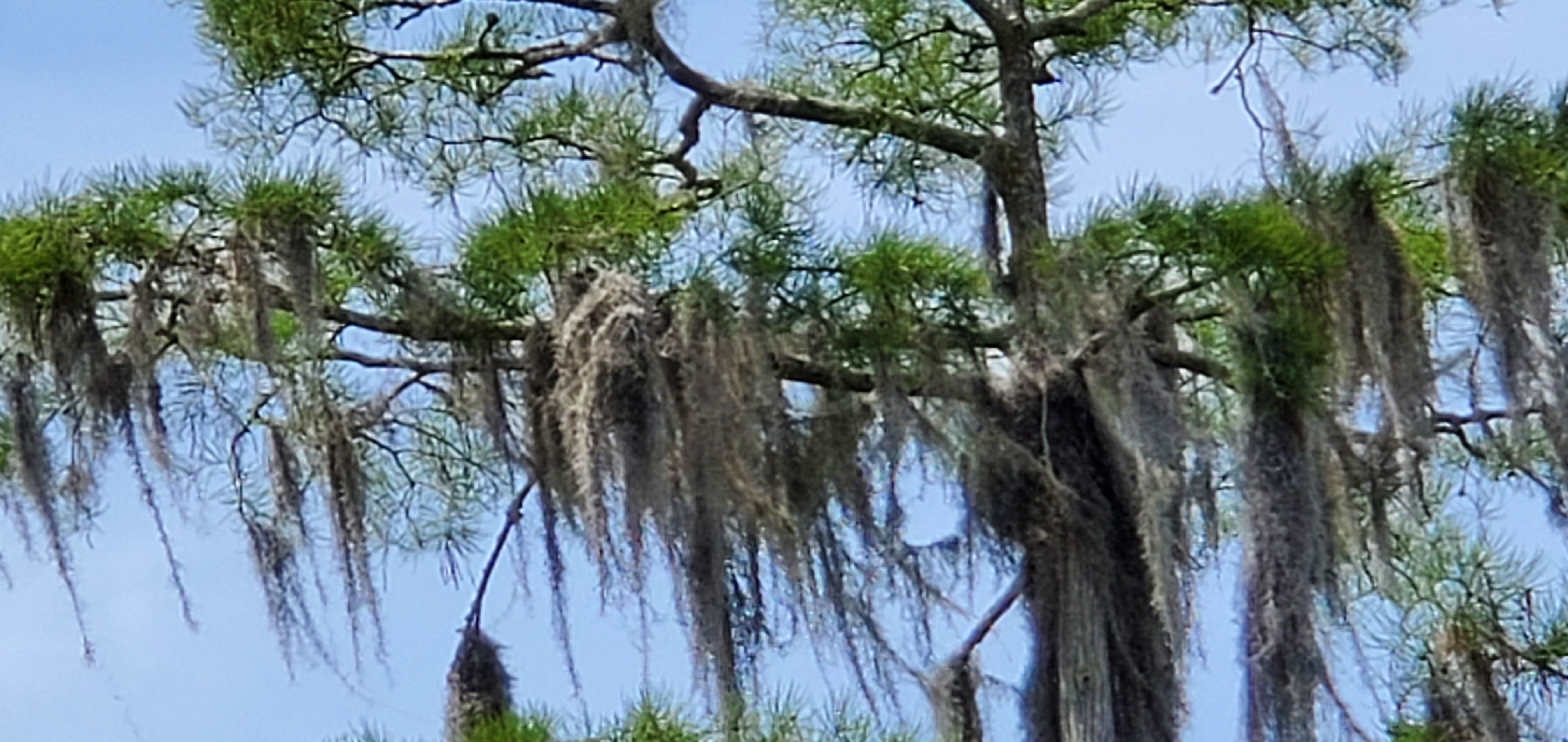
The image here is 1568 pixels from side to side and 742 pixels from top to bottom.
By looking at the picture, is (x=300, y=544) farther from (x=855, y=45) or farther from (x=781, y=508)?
(x=855, y=45)

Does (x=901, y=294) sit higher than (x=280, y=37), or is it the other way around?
(x=280, y=37)

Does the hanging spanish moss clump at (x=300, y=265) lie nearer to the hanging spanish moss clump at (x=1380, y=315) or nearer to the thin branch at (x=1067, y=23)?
the thin branch at (x=1067, y=23)

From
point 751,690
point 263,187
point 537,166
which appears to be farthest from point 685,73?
point 751,690

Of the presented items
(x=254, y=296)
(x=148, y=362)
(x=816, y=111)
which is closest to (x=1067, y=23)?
(x=816, y=111)

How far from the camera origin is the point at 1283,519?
412cm

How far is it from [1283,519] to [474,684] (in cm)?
130

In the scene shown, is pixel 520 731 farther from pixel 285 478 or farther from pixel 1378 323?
pixel 1378 323

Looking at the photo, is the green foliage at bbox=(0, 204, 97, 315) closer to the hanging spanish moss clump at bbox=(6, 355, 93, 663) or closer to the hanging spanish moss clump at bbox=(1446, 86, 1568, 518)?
the hanging spanish moss clump at bbox=(6, 355, 93, 663)

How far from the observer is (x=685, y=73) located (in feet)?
15.6

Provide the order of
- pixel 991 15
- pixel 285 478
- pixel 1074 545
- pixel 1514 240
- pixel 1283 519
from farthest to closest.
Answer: pixel 991 15, pixel 285 478, pixel 1514 240, pixel 1074 545, pixel 1283 519

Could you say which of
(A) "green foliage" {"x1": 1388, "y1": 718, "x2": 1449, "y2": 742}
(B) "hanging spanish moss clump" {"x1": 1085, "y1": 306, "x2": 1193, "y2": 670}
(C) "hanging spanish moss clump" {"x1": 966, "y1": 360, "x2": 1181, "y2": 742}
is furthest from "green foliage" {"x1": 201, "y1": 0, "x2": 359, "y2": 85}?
(A) "green foliage" {"x1": 1388, "y1": 718, "x2": 1449, "y2": 742}

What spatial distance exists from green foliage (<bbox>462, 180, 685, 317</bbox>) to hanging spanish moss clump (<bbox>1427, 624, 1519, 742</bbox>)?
1496mm

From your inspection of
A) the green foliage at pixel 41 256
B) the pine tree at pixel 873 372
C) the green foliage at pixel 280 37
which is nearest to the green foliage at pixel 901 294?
the pine tree at pixel 873 372

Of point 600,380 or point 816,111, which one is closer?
point 600,380
